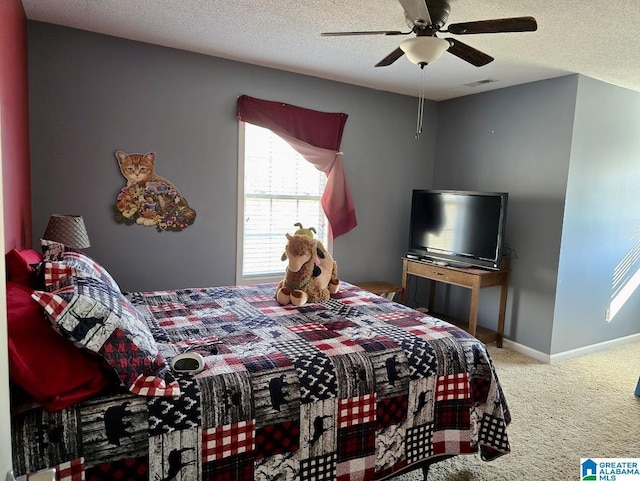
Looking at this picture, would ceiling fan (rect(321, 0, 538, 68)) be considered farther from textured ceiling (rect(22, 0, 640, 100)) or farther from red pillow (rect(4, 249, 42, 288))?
red pillow (rect(4, 249, 42, 288))

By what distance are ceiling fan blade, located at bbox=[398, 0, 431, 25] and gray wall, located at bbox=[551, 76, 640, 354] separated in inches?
86.0

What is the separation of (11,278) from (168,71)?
2134 mm

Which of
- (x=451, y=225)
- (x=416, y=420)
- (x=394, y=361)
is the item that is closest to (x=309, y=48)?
(x=451, y=225)

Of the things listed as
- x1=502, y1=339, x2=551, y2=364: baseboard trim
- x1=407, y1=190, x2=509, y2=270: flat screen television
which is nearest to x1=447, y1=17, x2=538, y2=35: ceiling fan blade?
x1=407, y1=190, x2=509, y2=270: flat screen television

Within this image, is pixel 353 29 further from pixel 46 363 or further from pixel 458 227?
pixel 46 363

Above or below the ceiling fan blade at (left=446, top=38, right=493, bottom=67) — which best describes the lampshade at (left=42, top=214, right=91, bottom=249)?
below

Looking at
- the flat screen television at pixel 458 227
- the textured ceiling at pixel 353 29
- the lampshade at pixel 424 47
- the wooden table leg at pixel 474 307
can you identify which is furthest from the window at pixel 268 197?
the lampshade at pixel 424 47

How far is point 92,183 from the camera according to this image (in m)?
3.13

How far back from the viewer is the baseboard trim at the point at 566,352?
3707mm

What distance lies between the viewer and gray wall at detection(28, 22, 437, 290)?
9.77 feet

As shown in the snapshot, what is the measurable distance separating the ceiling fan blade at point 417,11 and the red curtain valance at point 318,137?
1.80m

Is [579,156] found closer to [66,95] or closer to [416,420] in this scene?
[416,420]

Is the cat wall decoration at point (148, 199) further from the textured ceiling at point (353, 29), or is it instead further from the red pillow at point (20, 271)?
the red pillow at point (20, 271)

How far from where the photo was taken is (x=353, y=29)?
2.75 m
